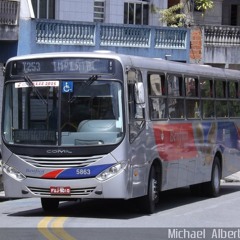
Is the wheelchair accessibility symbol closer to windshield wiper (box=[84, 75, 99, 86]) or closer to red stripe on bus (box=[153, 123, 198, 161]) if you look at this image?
windshield wiper (box=[84, 75, 99, 86])

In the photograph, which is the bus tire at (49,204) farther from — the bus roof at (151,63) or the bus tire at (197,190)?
the bus tire at (197,190)

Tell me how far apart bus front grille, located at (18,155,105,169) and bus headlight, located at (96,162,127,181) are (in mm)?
261

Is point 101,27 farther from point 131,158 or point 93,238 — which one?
point 93,238

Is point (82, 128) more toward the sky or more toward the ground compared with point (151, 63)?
more toward the ground

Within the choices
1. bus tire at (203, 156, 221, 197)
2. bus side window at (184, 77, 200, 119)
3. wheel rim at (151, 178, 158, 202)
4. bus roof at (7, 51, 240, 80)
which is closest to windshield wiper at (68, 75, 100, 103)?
bus roof at (7, 51, 240, 80)

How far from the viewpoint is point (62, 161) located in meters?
14.3

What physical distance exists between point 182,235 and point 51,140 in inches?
122

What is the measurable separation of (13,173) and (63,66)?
6.97 ft

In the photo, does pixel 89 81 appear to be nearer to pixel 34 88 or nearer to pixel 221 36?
pixel 34 88

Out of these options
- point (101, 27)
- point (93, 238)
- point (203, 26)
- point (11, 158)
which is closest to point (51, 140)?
point (11, 158)

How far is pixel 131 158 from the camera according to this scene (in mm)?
14508

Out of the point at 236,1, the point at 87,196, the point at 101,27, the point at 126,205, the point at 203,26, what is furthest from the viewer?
the point at 236,1

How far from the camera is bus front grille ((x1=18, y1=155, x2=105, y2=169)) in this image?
14.2m

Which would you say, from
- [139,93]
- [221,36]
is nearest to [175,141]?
Answer: [139,93]
